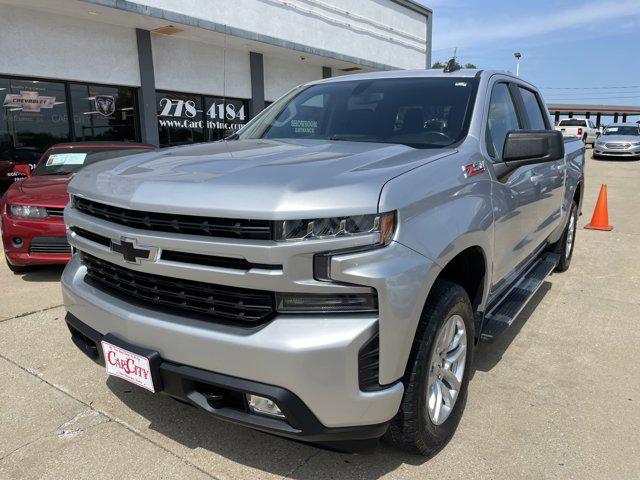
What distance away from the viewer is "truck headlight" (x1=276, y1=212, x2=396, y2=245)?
1.88m

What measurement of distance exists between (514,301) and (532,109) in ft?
5.80

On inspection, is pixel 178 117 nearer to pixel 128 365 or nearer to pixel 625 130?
pixel 128 365

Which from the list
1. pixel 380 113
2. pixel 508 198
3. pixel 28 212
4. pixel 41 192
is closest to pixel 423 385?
pixel 508 198

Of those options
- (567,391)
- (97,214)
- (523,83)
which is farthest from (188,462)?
(523,83)

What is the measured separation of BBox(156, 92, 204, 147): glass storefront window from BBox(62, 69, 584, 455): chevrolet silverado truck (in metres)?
10.6

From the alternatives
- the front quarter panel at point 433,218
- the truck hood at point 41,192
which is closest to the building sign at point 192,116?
the truck hood at point 41,192

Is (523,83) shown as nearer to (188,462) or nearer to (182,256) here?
(182,256)

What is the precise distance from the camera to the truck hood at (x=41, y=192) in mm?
5350

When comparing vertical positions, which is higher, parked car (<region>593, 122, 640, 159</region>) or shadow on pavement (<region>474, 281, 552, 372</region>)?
parked car (<region>593, 122, 640, 159</region>)

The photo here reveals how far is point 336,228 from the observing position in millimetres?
1919

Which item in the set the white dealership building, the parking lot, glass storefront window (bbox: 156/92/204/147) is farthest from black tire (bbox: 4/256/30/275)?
glass storefront window (bbox: 156/92/204/147)

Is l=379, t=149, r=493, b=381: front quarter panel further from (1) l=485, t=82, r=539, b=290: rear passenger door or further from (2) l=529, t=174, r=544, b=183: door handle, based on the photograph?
(2) l=529, t=174, r=544, b=183: door handle

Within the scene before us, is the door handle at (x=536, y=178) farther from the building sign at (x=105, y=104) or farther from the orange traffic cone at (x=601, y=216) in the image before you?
the building sign at (x=105, y=104)

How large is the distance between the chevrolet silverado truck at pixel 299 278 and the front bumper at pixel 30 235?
2.78 metres
